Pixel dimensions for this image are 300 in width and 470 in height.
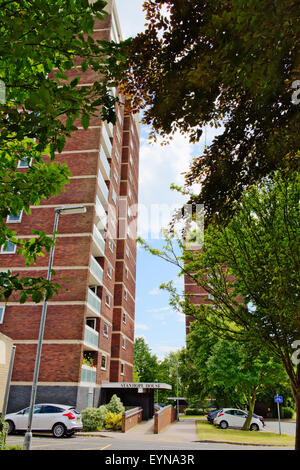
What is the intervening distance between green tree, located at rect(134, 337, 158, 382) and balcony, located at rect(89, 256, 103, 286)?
1742 inches

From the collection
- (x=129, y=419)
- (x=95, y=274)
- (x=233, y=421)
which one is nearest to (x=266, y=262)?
(x=129, y=419)

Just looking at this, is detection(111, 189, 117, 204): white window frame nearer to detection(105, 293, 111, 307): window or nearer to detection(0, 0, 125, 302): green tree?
detection(105, 293, 111, 307): window

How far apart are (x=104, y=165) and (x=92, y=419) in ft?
59.7

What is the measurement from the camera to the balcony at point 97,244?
25.1 m

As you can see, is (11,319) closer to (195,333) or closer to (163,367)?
(195,333)

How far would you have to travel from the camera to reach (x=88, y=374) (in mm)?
22484

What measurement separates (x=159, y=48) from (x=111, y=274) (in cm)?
2709

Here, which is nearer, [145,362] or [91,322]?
[91,322]

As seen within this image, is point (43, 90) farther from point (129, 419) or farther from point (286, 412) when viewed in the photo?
point (286, 412)

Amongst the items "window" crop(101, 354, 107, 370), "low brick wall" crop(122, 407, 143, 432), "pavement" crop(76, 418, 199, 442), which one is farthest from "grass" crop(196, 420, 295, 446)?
"window" crop(101, 354, 107, 370)

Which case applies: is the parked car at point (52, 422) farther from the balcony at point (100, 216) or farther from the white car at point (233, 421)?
the white car at point (233, 421)

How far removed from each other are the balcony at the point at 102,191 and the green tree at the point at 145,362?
4560 centimetres

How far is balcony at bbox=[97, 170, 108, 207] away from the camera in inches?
1048

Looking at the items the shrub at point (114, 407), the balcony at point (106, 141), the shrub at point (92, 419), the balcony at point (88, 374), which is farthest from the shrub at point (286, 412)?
the balcony at point (106, 141)
